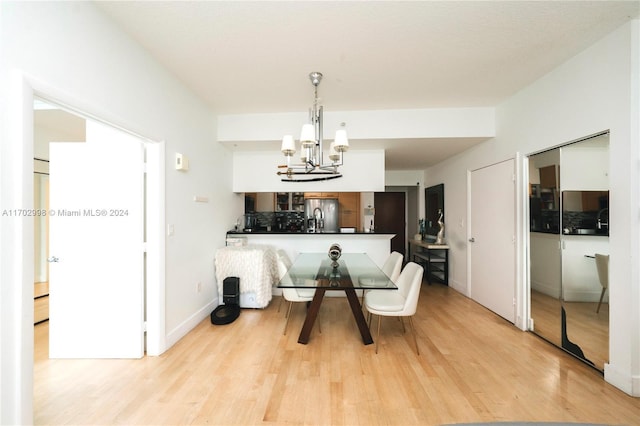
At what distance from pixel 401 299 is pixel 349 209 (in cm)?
269

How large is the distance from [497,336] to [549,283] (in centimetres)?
76

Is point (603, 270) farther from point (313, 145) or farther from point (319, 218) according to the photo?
point (319, 218)

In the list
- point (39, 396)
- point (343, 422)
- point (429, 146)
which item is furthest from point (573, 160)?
point (39, 396)

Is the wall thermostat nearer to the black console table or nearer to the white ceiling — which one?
the white ceiling

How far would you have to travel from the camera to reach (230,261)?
331cm

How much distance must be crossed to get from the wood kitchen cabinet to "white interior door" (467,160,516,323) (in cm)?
198

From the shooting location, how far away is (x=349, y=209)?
197 inches

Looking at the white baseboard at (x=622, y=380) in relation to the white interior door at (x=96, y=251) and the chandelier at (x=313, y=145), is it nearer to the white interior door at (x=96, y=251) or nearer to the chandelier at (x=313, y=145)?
the chandelier at (x=313, y=145)

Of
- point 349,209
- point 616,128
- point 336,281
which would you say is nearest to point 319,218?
point 349,209

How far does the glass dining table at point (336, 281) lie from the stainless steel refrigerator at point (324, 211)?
1833 mm

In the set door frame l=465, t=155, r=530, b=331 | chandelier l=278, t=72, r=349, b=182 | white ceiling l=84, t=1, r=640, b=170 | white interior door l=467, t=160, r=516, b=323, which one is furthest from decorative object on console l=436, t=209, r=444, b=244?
chandelier l=278, t=72, r=349, b=182

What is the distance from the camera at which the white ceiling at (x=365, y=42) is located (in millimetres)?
1685

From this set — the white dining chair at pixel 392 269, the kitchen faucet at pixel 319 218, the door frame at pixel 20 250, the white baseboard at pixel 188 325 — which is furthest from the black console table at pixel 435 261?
the door frame at pixel 20 250

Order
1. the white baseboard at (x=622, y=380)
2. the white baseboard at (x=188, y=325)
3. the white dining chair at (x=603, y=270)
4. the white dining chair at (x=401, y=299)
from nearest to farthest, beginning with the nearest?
the white baseboard at (x=622, y=380)
the white dining chair at (x=603, y=270)
the white dining chair at (x=401, y=299)
the white baseboard at (x=188, y=325)
